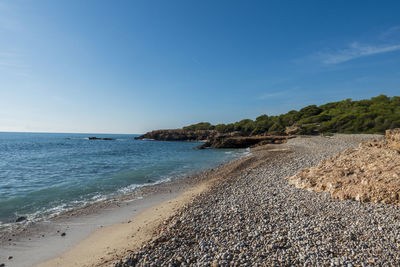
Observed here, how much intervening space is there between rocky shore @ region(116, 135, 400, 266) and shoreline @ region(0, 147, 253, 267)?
2.90 metres

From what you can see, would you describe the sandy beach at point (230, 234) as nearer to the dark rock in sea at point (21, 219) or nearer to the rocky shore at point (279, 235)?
the rocky shore at point (279, 235)

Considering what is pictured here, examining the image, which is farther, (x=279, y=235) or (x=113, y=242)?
(x=113, y=242)

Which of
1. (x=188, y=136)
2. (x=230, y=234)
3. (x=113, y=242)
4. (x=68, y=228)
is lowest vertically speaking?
(x=68, y=228)

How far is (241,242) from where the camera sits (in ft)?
17.0

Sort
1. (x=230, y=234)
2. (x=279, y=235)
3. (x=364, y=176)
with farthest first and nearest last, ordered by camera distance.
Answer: (x=364, y=176) < (x=230, y=234) < (x=279, y=235)

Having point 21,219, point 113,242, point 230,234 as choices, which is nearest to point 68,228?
point 21,219

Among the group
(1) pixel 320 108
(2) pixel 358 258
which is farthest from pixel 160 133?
(2) pixel 358 258

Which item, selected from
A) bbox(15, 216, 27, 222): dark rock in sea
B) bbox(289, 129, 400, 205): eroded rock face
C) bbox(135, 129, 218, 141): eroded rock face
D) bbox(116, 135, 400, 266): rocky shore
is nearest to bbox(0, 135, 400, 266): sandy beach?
bbox(116, 135, 400, 266): rocky shore

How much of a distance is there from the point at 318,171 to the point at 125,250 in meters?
10.0

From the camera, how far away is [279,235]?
17.7 ft

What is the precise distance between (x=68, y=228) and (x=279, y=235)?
27.0 ft

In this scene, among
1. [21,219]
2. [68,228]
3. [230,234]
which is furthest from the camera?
[21,219]

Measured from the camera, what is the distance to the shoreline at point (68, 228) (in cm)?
644

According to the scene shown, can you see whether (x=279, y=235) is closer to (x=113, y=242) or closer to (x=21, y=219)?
(x=113, y=242)
